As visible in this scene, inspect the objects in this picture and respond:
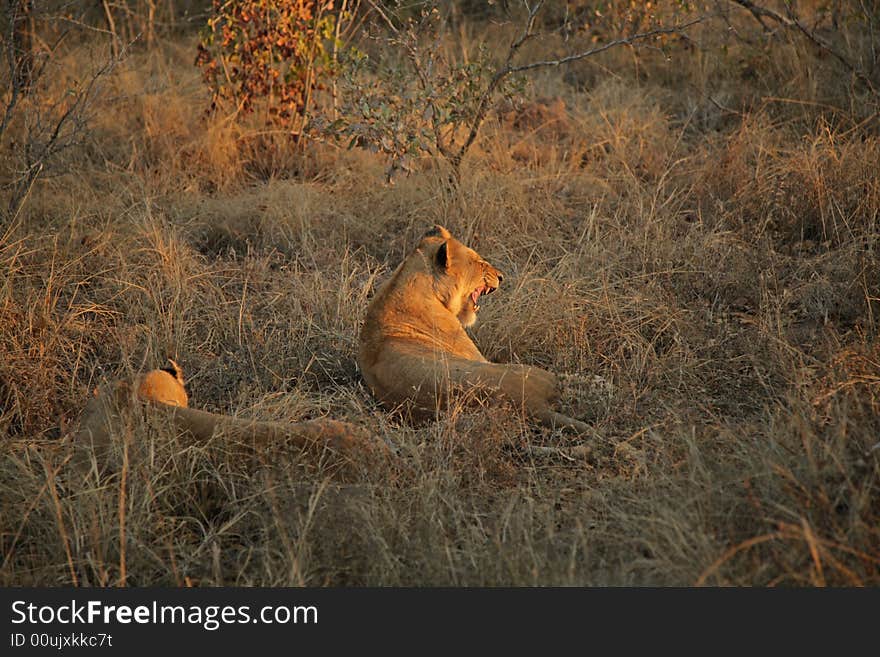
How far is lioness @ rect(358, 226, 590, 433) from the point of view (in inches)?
186

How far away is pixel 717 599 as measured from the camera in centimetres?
A: 308

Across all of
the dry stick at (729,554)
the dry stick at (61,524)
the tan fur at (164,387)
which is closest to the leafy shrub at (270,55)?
the tan fur at (164,387)

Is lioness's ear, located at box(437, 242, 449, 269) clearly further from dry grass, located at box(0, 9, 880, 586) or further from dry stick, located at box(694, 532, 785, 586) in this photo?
dry stick, located at box(694, 532, 785, 586)

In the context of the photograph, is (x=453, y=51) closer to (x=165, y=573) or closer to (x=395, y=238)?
(x=395, y=238)

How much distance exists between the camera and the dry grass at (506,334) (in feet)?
11.5

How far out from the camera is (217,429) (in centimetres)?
402

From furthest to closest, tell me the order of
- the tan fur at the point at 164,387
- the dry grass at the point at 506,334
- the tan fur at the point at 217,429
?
1. the tan fur at the point at 164,387
2. the tan fur at the point at 217,429
3. the dry grass at the point at 506,334

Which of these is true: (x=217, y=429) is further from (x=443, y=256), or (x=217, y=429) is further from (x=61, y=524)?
(x=443, y=256)

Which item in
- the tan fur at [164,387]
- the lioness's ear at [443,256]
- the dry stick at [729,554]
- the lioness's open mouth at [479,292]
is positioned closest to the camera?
the dry stick at [729,554]

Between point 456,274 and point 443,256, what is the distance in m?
0.15

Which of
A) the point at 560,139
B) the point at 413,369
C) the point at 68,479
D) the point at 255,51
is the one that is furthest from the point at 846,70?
the point at 68,479

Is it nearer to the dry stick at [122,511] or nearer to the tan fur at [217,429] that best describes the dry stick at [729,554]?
the tan fur at [217,429]

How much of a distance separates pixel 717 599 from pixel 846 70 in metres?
6.67

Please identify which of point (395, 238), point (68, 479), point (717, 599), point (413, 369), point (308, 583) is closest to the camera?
point (717, 599)
